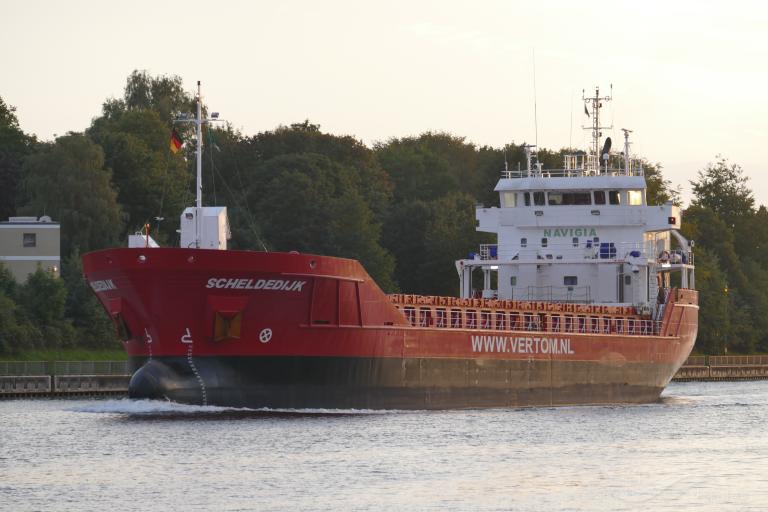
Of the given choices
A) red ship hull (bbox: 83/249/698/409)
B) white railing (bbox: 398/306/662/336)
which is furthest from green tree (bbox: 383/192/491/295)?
red ship hull (bbox: 83/249/698/409)

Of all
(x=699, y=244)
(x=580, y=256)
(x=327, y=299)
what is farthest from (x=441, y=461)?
(x=699, y=244)

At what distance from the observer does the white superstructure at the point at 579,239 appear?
5625cm

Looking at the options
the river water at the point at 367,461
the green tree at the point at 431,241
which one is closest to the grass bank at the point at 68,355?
the river water at the point at 367,461

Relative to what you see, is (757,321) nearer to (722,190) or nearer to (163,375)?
(722,190)

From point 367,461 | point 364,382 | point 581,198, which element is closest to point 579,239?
point 581,198

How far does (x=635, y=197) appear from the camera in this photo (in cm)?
5697

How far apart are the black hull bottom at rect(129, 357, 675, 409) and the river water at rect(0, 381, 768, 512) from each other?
0.45 meters

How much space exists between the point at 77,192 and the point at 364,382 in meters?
37.0

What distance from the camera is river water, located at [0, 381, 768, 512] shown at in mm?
29922

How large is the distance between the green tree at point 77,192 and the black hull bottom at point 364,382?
30.9 meters

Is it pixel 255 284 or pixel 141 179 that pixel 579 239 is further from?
pixel 141 179

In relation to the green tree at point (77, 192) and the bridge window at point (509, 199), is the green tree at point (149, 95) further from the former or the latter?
the bridge window at point (509, 199)

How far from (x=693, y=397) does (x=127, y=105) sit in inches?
2045

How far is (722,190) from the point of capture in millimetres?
127375
